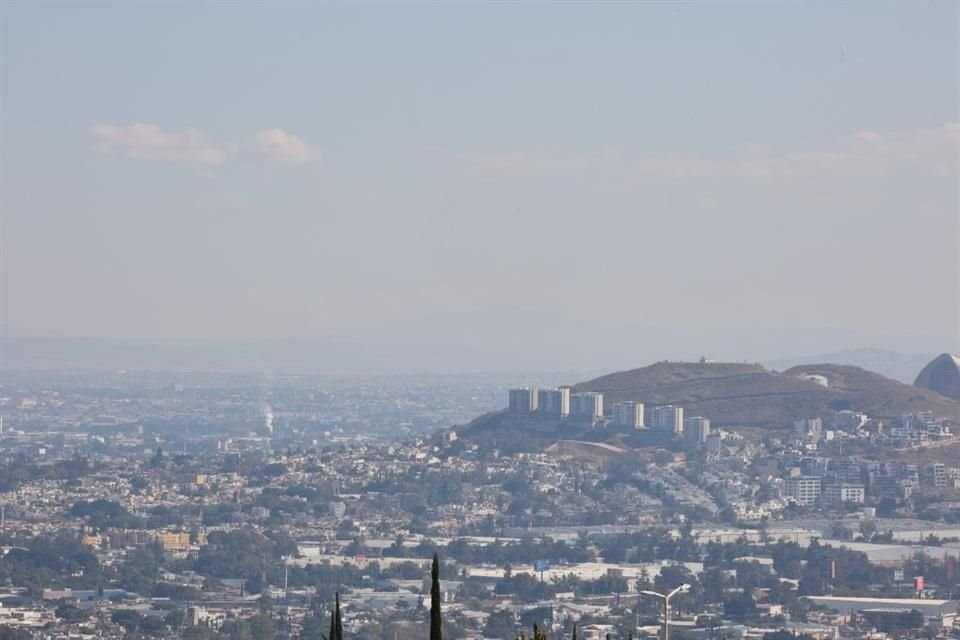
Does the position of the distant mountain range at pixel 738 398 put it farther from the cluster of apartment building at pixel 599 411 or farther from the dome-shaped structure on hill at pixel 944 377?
the dome-shaped structure on hill at pixel 944 377

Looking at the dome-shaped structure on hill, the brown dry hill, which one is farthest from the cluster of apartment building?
the dome-shaped structure on hill

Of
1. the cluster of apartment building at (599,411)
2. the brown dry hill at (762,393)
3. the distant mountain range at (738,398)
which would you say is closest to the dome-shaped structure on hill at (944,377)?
the brown dry hill at (762,393)

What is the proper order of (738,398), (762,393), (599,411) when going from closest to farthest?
1. (599,411)
2. (762,393)
3. (738,398)

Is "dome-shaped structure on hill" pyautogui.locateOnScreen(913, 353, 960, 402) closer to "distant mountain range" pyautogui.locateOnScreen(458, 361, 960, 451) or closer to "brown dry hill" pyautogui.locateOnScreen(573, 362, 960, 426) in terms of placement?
"brown dry hill" pyautogui.locateOnScreen(573, 362, 960, 426)

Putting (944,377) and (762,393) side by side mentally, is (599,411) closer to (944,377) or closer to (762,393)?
(762,393)

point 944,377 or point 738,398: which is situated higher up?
point 944,377

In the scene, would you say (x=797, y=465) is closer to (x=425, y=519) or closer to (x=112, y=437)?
(x=425, y=519)

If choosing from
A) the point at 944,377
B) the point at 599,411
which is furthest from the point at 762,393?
the point at 944,377
